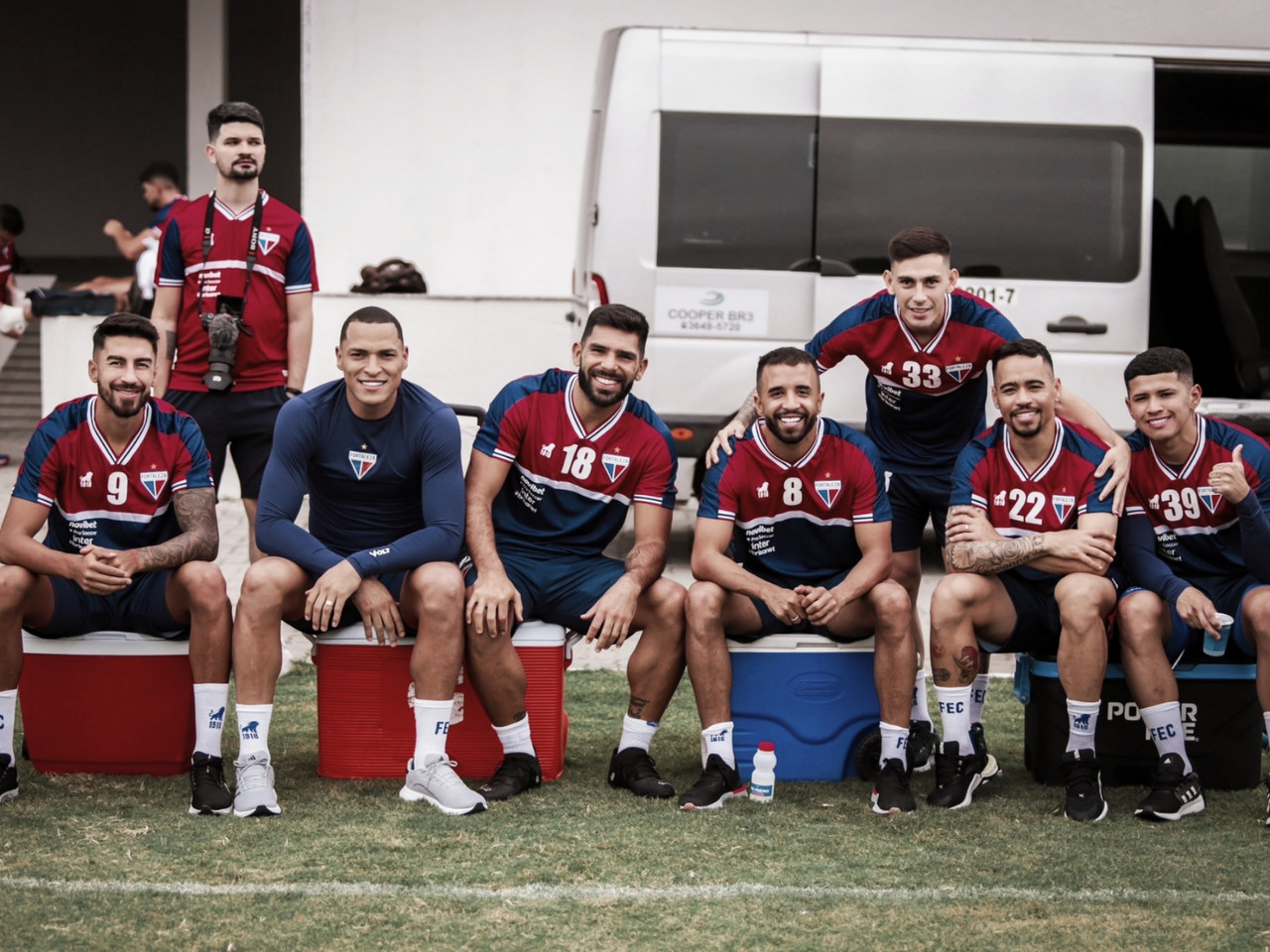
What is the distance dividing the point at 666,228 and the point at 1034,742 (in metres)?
3.36

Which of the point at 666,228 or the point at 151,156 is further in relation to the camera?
the point at 151,156

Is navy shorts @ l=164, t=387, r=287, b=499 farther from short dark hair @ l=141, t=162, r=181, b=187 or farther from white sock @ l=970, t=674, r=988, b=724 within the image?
short dark hair @ l=141, t=162, r=181, b=187

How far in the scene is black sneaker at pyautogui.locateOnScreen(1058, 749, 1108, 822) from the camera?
4.07m

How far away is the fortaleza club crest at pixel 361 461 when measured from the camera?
4316mm

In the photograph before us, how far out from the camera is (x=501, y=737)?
4.32 meters

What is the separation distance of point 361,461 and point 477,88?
268 inches

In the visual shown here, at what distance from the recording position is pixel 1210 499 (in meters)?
4.35

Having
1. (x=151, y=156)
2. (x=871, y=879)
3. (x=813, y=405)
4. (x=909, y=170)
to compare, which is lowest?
(x=871, y=879)

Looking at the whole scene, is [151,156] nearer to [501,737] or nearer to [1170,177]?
[1170,177]

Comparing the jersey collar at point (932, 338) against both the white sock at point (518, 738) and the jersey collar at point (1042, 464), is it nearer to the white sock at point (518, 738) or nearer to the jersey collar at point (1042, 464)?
the jersey collar at point (1042, 464)

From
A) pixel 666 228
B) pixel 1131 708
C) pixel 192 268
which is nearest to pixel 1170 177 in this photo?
pixel 666 228

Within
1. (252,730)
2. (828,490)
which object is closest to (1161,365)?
(828,490)

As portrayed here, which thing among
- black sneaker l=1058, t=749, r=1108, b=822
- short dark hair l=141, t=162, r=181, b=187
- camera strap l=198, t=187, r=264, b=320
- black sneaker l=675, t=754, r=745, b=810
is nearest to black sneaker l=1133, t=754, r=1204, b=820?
black sneaker l=1058, t=749, r=1108, b=822

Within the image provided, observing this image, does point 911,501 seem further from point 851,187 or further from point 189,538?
point 851,187
